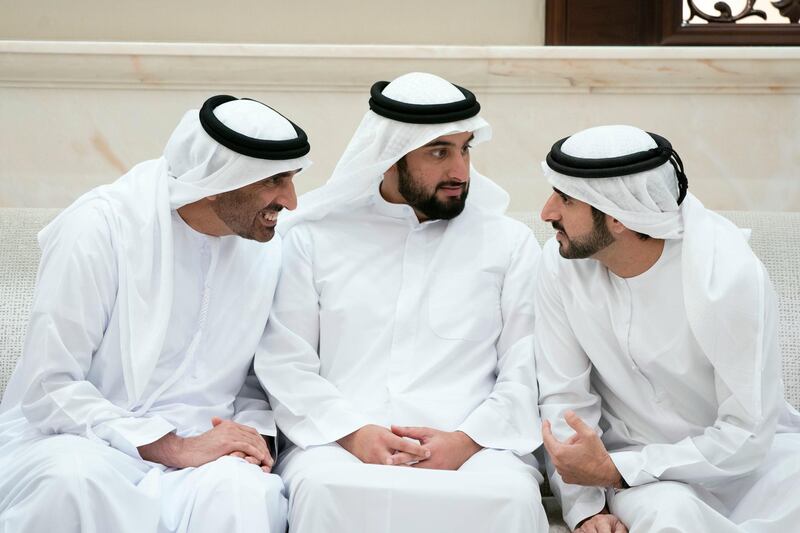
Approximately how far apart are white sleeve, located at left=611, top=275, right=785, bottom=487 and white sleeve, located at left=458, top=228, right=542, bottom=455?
1.10ft

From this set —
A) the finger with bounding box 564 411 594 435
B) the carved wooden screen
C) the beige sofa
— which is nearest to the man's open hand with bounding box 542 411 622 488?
Result: the finger with bounding box 564 411 594 435

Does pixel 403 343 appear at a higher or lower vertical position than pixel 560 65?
lower

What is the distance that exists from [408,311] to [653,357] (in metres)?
0.85

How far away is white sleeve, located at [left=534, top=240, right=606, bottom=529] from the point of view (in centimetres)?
355

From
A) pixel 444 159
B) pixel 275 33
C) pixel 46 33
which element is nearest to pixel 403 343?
pixel 444 159

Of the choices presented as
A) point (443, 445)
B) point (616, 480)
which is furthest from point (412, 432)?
point (616, 480)

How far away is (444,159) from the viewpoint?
387 centimetres

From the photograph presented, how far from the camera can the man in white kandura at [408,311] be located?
3510 millimetres

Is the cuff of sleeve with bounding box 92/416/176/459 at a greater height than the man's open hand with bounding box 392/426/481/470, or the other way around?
the cuff of sleeve with bounding box 92/416/176/459

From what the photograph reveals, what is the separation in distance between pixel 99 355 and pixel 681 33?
9.64 ft

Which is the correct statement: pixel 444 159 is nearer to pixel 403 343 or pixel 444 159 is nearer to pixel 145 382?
pixel 403 343

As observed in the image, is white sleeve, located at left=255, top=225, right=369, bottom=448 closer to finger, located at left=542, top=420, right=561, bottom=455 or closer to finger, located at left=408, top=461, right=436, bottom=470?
finger, located at left=408, top=461, right=436, bottom=470

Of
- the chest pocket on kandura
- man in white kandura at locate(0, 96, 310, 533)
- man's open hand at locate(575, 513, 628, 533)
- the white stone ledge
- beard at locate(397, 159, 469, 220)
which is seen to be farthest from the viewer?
the white stone ledge

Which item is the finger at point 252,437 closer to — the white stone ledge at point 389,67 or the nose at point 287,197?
the nose at point 287,197
